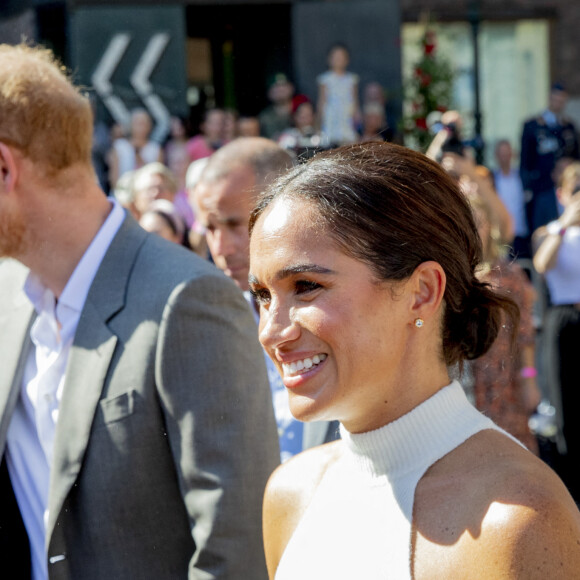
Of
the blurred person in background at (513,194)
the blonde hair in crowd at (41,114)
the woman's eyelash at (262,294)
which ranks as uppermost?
the blonde hair in crowd at (41,114)

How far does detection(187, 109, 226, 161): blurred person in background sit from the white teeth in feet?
31.7

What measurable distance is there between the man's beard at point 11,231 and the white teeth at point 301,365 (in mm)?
1039

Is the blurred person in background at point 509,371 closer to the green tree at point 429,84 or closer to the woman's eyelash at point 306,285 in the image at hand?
the woman's eyelash at point 306,285

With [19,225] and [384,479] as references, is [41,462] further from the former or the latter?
[384,479]

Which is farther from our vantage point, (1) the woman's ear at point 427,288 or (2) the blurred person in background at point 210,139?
(2) the blurred person in background at point 210,139

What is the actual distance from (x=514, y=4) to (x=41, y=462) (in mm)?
18351

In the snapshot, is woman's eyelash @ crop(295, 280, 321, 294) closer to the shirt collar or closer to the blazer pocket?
the blazer pocket

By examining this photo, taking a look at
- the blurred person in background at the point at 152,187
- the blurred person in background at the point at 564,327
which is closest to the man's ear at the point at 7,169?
the blurred person in background at the point at 152,187

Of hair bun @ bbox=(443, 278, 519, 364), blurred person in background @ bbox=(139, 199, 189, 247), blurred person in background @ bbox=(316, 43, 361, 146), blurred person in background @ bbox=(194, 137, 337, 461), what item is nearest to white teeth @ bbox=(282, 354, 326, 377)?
hair bun @ bbox=(443, 278, 519, 364)

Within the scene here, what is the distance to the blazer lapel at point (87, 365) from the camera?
2398 millimetres

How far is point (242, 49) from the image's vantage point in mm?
16766

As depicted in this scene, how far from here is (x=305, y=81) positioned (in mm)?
15891

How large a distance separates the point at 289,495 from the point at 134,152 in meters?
9.39

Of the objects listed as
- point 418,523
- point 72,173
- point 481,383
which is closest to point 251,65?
A: point 481,383
